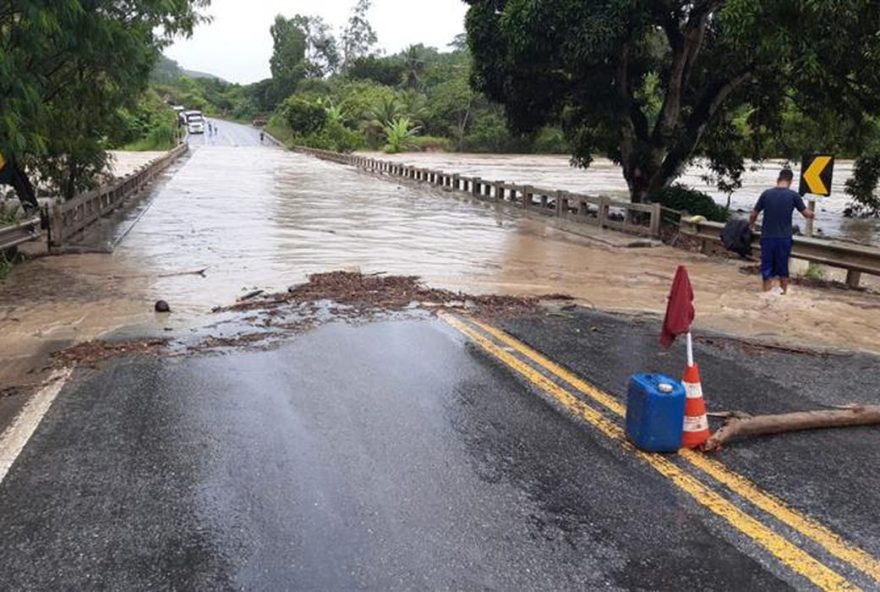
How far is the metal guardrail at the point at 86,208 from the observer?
1438 cm

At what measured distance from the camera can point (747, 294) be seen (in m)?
11.1

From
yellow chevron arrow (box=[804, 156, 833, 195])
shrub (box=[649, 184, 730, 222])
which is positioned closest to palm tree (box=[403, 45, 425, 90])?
shrub (box=[649, 184, 730, 222])

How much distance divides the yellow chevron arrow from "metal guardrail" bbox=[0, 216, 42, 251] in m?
12.4

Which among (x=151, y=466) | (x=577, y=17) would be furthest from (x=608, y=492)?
(x=577, y=17)

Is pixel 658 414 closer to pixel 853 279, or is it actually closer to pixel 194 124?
pixel 853 279

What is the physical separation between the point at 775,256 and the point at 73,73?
12.4 meters

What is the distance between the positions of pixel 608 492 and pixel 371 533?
4.36 feet

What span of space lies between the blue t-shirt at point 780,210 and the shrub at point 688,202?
28.7ft

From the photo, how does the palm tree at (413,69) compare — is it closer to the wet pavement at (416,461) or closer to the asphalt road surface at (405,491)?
the wet pavement at (416,461)

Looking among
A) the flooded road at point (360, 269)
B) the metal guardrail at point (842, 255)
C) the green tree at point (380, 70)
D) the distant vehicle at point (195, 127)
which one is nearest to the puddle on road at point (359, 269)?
the flooded road at point (360, 269)

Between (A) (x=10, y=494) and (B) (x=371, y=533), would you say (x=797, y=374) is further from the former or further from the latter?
(A) (x=10, y=494)

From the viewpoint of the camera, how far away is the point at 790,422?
538cm

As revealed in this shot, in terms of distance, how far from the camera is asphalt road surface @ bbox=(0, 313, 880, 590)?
3.65 meters

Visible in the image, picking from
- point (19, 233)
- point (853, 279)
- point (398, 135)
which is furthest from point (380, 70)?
point (853, 279)
